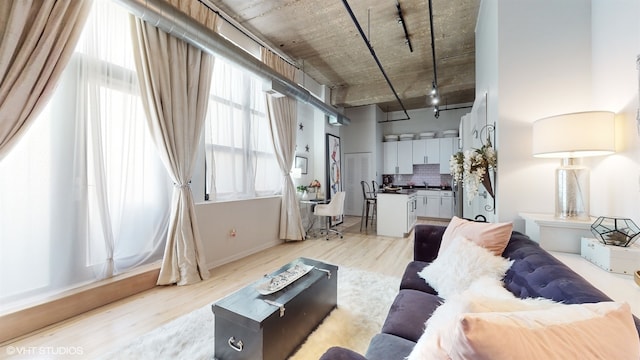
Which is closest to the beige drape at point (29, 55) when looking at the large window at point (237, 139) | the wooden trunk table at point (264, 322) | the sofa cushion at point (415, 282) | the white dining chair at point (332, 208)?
the large window at point (237, 139)

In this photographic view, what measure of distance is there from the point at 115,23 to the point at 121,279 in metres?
2.58

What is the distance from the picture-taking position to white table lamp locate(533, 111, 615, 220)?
155cm

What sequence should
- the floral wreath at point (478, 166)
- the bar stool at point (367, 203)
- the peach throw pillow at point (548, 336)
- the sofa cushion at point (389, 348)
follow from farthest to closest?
the bar stool at point (367, 203) < the floral wreath at point (478, 166) < the sofa cushion at point (389, 348) < the peach throw pillow at point (548, 336)

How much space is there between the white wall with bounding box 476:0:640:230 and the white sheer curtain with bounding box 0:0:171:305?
3649 mm

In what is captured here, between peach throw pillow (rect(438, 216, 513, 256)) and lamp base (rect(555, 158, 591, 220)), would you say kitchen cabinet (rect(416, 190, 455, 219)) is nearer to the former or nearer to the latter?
lamp base (rect(555, 158, 591, 220))

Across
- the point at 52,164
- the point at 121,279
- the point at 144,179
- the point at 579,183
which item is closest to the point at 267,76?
the point at 144,179

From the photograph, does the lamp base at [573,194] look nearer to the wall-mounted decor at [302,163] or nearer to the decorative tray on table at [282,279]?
the decorative tray on table at [282,279]

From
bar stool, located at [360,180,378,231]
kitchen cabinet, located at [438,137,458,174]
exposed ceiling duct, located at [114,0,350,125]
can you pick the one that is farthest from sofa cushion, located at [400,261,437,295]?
kitchen cabinet, located at [438,137,458,174]

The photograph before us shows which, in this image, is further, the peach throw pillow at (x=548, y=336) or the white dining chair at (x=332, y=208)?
the white dining chair at (x=332, y=208)

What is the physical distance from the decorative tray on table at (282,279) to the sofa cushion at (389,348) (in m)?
0.78

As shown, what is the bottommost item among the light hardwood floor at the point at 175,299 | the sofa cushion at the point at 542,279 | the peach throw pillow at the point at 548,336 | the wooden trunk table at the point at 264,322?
the light hardwood floor at the point at 175,299

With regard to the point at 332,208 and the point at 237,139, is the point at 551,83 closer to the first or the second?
the point at 332,208

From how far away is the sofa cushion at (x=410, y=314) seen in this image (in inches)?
47.6

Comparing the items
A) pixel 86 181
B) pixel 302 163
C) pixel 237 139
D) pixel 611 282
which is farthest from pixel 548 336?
pixel 302 163
